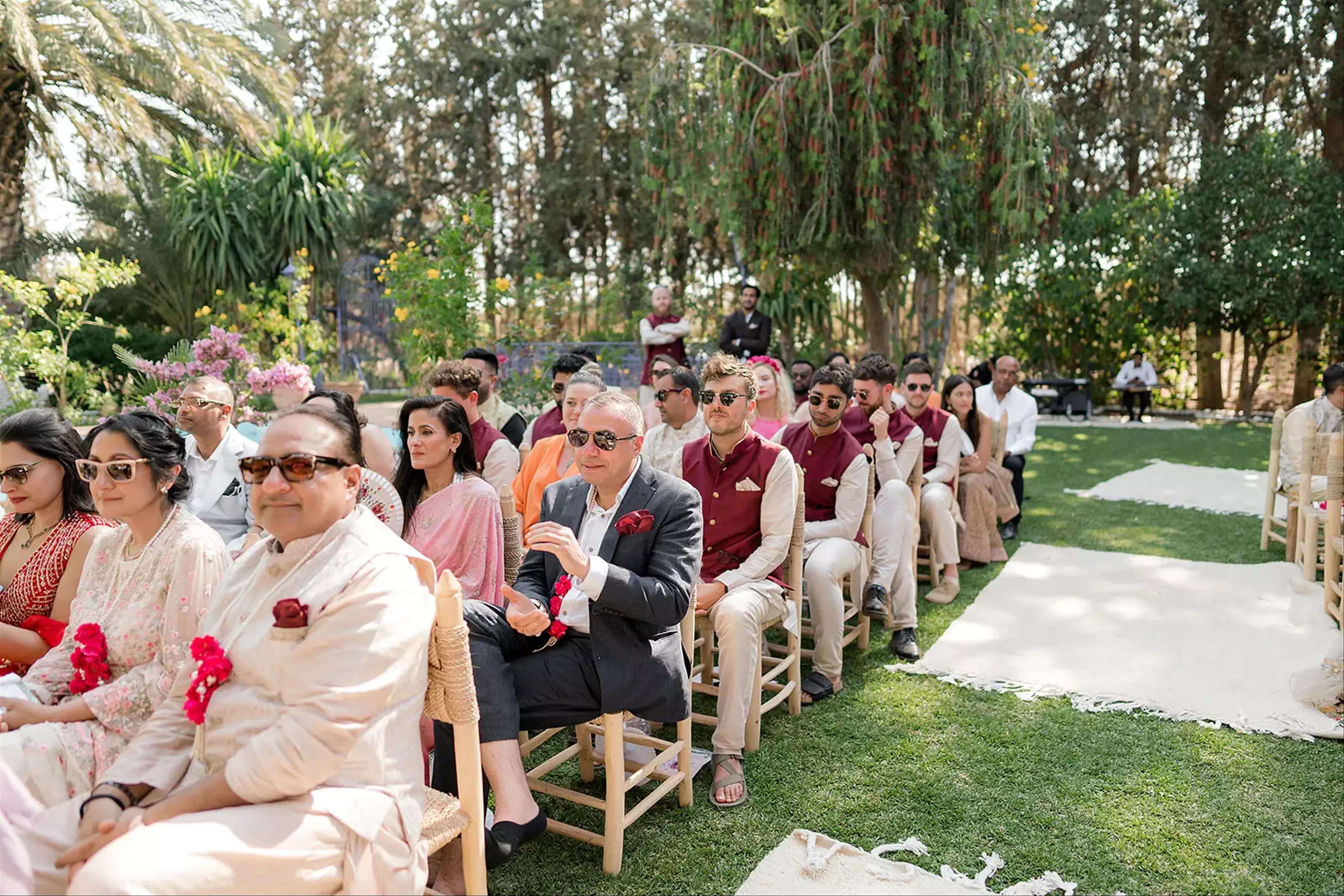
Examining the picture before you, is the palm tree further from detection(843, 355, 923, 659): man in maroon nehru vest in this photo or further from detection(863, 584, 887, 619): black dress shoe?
detection(863, 584, 887, 619): black dress shoe

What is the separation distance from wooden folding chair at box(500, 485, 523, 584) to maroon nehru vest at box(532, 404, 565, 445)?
2.17 meters

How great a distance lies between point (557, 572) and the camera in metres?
3.09

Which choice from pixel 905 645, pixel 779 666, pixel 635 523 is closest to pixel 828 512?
pixel 905 645

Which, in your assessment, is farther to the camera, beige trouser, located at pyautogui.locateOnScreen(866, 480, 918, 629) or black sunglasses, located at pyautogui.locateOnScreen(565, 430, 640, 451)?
beige trouser, located at pyautogui.locateOnScreen(866, 480, 918, 629)

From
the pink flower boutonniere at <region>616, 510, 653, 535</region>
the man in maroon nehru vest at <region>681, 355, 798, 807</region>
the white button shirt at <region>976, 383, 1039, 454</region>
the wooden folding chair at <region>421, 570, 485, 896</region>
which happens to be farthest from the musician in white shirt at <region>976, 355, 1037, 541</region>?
the wooden folding chair at <region>421, 570, 485, 896</region>

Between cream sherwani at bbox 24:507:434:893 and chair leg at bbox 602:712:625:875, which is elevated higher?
cream sherwani at bbox 24:507:434:893

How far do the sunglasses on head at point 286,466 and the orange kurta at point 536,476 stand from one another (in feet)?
7.66

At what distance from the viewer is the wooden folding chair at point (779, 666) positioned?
3.66 m

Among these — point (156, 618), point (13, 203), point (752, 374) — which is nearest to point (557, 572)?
point (156, 618)

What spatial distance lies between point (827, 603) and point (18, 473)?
3.06m

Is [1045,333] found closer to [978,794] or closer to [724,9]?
[724,9]

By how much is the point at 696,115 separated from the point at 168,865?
958cm

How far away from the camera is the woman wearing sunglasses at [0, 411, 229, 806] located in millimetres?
2289

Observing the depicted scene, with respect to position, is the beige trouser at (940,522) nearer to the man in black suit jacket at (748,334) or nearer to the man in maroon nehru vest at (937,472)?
the man in maroon nehru vest at (937,472)
